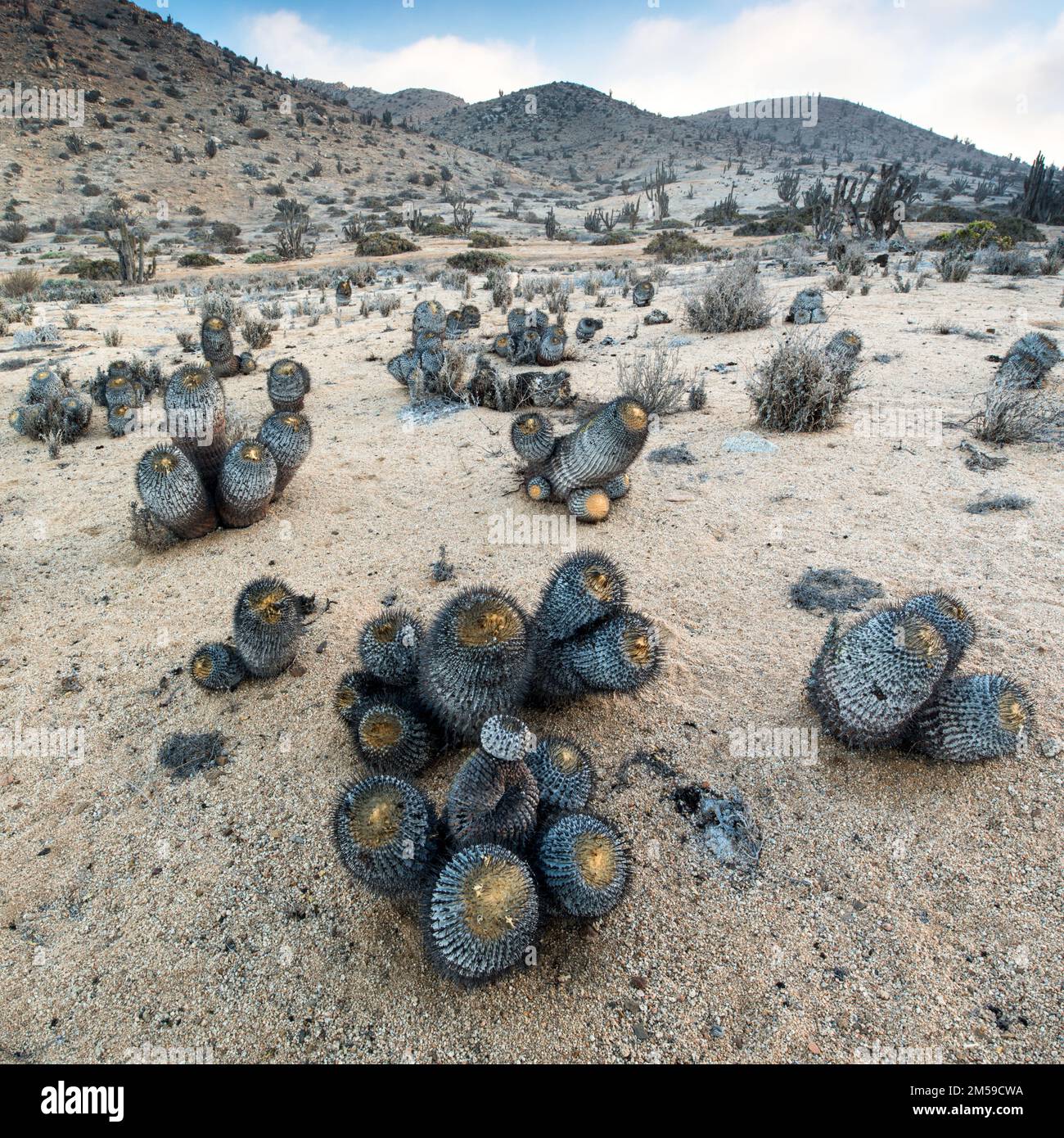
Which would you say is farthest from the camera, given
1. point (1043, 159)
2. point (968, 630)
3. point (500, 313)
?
point (1043, 159)

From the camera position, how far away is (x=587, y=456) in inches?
176

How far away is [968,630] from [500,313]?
1025 cm

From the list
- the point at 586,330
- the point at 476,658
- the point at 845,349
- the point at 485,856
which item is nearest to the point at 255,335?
the point at 586,330

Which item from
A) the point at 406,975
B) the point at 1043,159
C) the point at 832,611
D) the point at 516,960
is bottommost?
the point at 406,975

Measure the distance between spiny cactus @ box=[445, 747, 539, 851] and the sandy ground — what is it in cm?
41

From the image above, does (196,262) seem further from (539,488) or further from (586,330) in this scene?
(539,488)

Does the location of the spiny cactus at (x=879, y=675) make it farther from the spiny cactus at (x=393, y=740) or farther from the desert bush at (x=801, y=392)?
the desert bush at (x=801, y=392)

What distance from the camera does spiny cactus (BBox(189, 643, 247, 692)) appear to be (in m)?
3.12

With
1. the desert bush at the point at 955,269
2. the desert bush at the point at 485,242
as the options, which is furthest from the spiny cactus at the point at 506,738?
the desert bush at the point at 485,242

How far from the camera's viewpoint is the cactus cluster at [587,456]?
4.21m

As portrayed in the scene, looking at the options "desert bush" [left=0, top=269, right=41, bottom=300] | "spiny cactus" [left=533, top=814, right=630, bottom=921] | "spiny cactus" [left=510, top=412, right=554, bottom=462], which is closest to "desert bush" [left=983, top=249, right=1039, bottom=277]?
"spiny cactus" [left=510, top=412, right=554, bottom=462]
